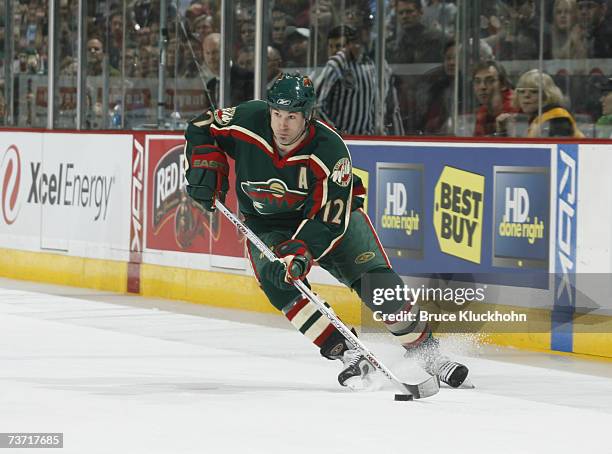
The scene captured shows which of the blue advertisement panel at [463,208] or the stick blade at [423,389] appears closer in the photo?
the stick blade at [423,389]

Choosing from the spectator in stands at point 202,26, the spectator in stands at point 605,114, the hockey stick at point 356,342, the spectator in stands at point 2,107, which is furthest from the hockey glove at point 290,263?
the spectator in stands at point 2,107

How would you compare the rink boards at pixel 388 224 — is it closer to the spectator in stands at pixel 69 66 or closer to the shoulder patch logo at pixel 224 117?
the spectator in stands at pixel 69 66

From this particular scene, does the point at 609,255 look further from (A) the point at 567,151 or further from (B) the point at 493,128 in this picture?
(B) the point at 493,128

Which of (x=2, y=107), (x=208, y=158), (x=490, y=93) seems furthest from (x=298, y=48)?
(x=208, y=158)

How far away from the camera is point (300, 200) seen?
7.44m

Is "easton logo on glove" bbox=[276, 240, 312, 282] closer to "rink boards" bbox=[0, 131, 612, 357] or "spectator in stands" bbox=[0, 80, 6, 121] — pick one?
"rink boards" bbox=[0, 131, 612, 357]

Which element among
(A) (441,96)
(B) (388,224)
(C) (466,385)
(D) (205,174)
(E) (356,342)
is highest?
(A) (441,96)

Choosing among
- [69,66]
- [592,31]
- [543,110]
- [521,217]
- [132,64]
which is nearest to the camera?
[592,31]

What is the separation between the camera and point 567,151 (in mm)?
9250

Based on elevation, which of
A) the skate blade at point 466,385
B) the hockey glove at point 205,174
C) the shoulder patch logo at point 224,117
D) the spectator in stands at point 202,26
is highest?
the spectator in stands at point 202,26

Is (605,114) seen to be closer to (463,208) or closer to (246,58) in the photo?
(463,208)

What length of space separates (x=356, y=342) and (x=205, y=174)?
98 cm

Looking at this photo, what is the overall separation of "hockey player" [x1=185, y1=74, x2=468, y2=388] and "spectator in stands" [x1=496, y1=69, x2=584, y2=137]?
2.22 meters

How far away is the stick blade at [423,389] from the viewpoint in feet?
23.5
